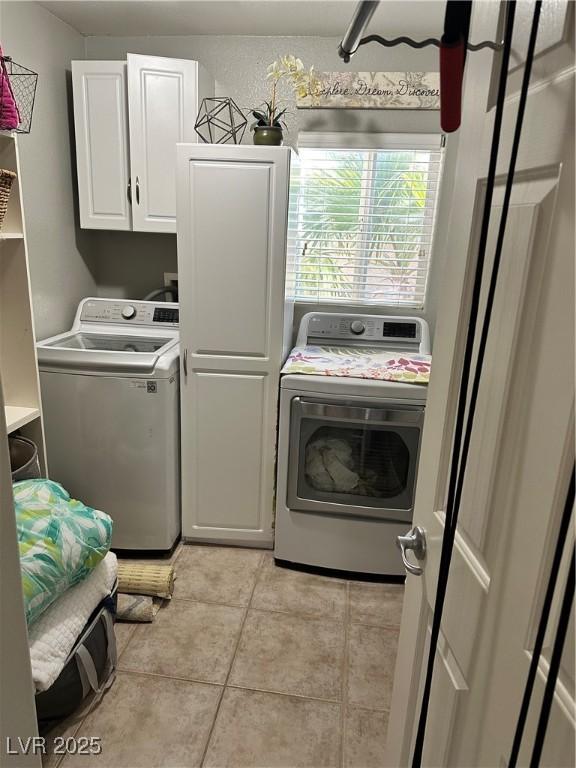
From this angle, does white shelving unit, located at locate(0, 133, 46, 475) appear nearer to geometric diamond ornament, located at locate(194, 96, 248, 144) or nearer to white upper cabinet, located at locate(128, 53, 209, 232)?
white upper cabinet, located at locate(128, 53, 209, 232)

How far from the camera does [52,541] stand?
1553mm

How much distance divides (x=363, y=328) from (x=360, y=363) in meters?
0.39

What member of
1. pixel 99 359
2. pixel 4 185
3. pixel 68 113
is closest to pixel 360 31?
pixel 4 185

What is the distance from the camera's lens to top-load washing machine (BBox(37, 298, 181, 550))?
234cm

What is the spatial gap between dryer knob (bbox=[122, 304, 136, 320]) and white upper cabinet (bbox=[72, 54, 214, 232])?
41 centimetres

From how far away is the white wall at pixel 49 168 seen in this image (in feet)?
7.76

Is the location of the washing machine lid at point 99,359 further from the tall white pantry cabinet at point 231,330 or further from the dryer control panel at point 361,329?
the dryer control panel at point 361,329

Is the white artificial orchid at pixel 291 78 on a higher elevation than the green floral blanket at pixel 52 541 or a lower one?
higher

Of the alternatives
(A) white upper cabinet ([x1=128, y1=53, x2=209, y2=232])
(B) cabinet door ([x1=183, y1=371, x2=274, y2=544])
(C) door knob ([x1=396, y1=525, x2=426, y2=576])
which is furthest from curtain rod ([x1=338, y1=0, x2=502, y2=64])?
(A) white upper cabinet ([x1=128, y1=53, x2=209, y2=232])

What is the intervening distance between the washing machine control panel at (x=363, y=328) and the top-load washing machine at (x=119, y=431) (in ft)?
2.49

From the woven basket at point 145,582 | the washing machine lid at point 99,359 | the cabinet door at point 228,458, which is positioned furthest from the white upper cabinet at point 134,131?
the woven basket at point 145,582

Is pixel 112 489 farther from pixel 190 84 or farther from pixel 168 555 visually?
pixel 190 84

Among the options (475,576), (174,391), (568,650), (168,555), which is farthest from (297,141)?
(568,650)

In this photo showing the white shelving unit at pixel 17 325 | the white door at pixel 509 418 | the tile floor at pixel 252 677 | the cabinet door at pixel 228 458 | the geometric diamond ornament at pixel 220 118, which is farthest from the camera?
the geometric diamond ornament at pixel 220 118
